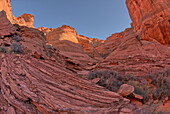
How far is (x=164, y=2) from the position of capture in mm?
12281

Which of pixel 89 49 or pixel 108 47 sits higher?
pixel 108 47

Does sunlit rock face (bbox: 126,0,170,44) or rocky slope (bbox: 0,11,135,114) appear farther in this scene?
sunlit rock face (bbox: 126,0,170,44)

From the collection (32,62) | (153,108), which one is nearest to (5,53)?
(32,62)

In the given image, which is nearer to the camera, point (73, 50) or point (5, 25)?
point (5, 25)

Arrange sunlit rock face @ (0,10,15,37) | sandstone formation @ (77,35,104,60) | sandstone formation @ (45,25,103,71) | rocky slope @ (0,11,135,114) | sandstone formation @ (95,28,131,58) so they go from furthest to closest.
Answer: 1. sandstone formation @ (95,28,131,58)
2. sandstone formation @ (77,35,104,60)
3. sandstone formation @ (45,25,103,71)
4. sunlit rock face @ (0,10,15,37)
5. rocky slope @ (0,11,135,114)

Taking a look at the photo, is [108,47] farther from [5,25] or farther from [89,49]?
[5,25]

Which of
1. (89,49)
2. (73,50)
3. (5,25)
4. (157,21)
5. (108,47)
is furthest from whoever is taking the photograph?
(108,47)

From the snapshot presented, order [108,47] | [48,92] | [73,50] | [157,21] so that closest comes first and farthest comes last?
[48,92] < [157,21] < [73,50] < [108,47]

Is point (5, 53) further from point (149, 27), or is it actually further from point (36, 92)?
point (149, 27)

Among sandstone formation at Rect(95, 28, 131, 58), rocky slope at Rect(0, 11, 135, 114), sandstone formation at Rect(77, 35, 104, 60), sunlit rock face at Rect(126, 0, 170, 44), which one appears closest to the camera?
rocky slope at Rect(0, 11, 135, 114)

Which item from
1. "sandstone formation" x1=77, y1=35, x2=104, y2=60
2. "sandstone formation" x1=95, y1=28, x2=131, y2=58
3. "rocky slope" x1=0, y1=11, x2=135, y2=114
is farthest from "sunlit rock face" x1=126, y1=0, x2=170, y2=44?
"rocky slope" x1=0, y1=11, x2=135, y2=114

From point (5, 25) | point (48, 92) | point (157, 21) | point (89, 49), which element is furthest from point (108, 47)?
point (48, 92)

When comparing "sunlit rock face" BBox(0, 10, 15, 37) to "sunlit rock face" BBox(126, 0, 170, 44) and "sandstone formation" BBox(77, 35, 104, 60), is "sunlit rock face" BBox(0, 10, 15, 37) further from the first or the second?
"sunlit rock face" BBox(126, 0, 170, 44)

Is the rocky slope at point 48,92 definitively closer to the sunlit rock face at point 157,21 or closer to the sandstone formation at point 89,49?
the sunlit rock face at point 157,21
